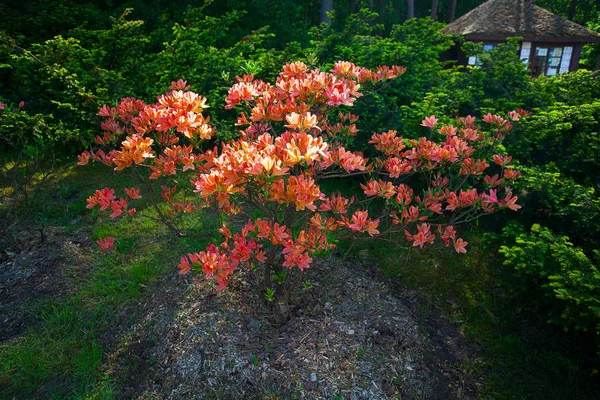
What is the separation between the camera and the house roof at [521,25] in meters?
12.3

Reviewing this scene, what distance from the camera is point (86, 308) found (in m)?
3.08

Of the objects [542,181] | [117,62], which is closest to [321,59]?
[117,62]

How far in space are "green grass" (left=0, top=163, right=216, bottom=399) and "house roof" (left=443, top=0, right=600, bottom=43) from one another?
11.8 metres

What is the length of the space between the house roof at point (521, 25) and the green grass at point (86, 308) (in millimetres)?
11770

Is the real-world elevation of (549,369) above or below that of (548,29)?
below

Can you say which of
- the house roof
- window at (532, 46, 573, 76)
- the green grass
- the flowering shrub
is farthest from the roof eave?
the green grass

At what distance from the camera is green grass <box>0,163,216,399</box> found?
2520 mm

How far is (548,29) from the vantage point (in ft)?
40.8

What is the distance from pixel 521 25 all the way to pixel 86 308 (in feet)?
46.2

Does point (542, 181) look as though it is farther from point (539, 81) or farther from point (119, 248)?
point (119, 248)

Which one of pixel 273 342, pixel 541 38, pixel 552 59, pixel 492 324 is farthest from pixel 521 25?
pixel 273 342

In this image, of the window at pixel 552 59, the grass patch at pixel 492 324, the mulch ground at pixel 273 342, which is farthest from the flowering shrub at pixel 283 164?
the window at pixel 552 59

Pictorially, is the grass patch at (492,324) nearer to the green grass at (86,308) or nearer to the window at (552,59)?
the green grass at (86,308)

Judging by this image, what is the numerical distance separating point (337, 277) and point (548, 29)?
1305 cm
